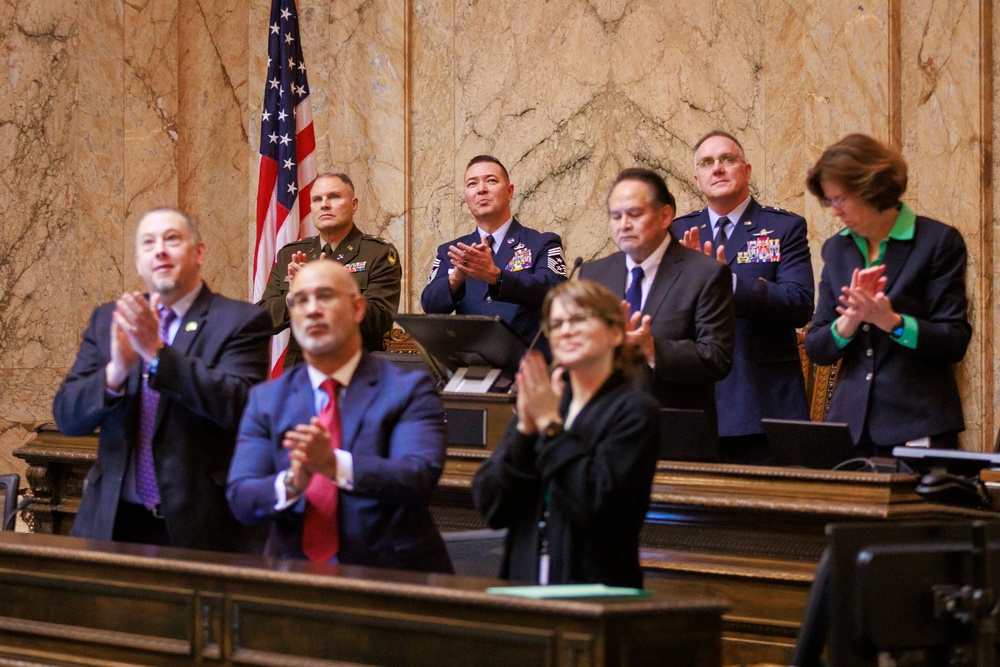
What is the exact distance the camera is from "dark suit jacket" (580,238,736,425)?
3908 mm

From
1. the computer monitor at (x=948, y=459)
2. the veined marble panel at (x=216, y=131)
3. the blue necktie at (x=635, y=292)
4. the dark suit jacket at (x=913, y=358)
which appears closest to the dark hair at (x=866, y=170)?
the dark suit jacket at (x=913, y=358)

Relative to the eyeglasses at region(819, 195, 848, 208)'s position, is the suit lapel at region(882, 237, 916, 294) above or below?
below

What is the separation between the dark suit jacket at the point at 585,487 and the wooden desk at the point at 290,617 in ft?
0.64

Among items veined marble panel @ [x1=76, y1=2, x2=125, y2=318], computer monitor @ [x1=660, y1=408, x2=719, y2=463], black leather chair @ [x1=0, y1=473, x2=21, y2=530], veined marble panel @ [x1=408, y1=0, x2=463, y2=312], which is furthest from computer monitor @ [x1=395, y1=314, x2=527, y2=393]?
veined marble panel @ [x1=76, y1=2, x2=125, y2=318]

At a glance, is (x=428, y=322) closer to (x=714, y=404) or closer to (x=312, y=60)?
(x=714, y=404)

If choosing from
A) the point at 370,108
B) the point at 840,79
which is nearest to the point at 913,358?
the point at 840,79

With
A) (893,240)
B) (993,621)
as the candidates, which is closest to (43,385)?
(893,240)

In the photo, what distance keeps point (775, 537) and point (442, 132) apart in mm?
4464

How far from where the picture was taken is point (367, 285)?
5465mm

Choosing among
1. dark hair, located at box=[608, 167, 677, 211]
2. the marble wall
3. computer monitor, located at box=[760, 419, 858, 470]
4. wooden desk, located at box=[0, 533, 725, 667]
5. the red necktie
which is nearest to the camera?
wooden desk, located at box=[0, 533, 725, 667]

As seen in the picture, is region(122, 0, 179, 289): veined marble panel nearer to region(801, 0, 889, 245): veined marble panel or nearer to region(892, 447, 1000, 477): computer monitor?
region(801, 0, 889, 245): veined marble panel

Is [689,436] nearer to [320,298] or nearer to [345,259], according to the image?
[320,298]

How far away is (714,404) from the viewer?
165 inches

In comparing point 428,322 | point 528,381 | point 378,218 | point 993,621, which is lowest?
point 993,621
